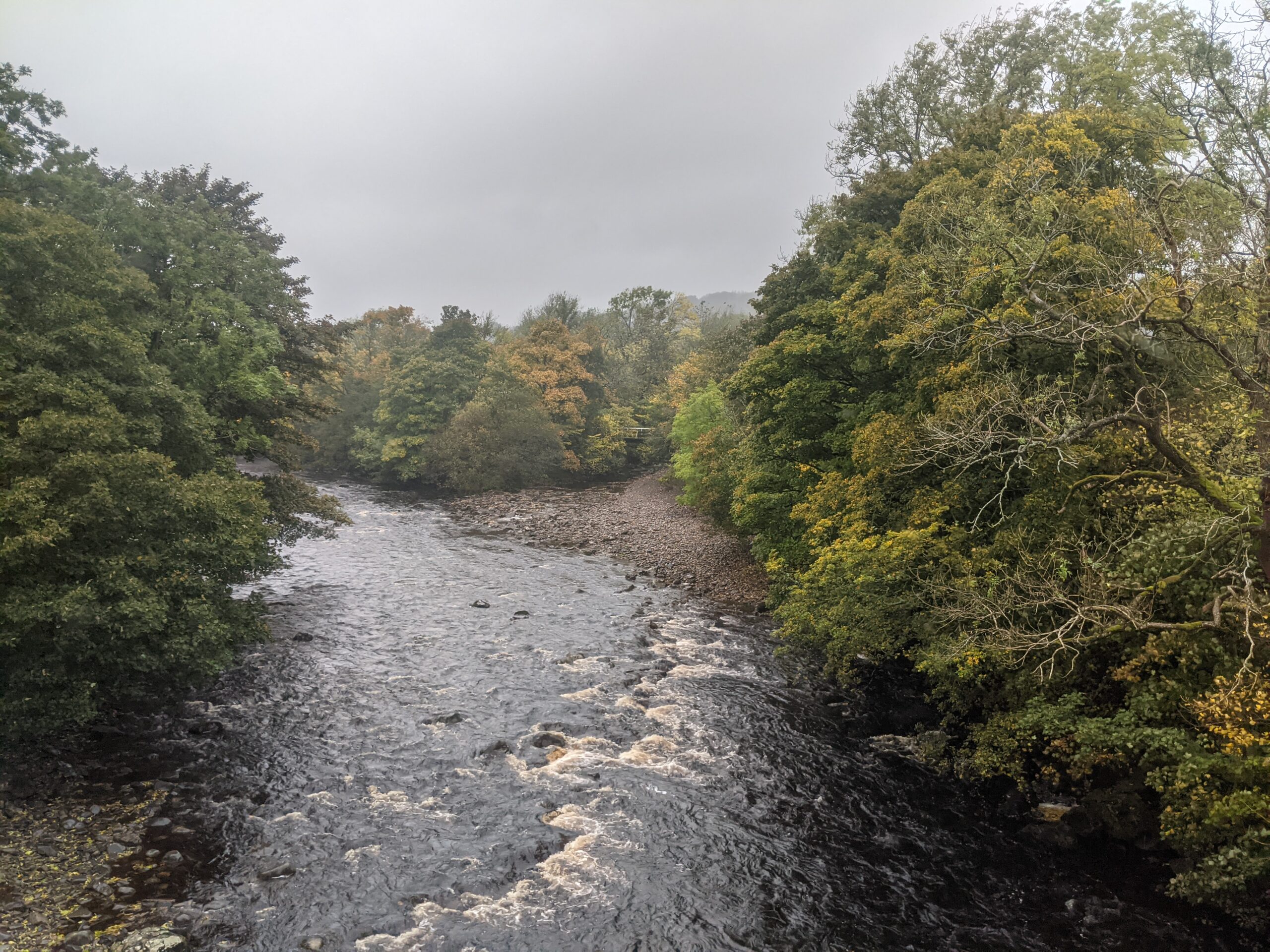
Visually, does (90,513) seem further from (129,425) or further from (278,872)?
(278,872)

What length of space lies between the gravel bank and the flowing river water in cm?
922

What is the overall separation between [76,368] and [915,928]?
20022mm

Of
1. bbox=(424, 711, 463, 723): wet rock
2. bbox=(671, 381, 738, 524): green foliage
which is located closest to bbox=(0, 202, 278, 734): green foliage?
bbox=(424, 711, 463, 723): wet rock

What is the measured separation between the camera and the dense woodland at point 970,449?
36.8 ft

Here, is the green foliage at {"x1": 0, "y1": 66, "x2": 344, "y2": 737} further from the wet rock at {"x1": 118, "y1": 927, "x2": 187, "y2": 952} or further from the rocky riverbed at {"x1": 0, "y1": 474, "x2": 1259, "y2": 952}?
the wet rock at {"x1": 118, "y1": 927, "x2": 187, "y2": 952}

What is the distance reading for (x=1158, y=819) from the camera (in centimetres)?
1234

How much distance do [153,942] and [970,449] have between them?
15.7 m

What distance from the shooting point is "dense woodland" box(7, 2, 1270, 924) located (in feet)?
36.8

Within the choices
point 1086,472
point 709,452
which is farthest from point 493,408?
point 1086,472

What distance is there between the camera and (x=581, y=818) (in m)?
13.7

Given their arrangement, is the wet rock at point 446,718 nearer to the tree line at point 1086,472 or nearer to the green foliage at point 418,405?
the tree line at point 1086,472

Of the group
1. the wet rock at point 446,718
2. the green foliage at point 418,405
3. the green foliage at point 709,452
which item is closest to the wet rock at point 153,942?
the wet rock at point 446,718

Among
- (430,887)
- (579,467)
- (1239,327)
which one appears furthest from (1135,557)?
(579,467)

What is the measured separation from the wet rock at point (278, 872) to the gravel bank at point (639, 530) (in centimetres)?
1956
